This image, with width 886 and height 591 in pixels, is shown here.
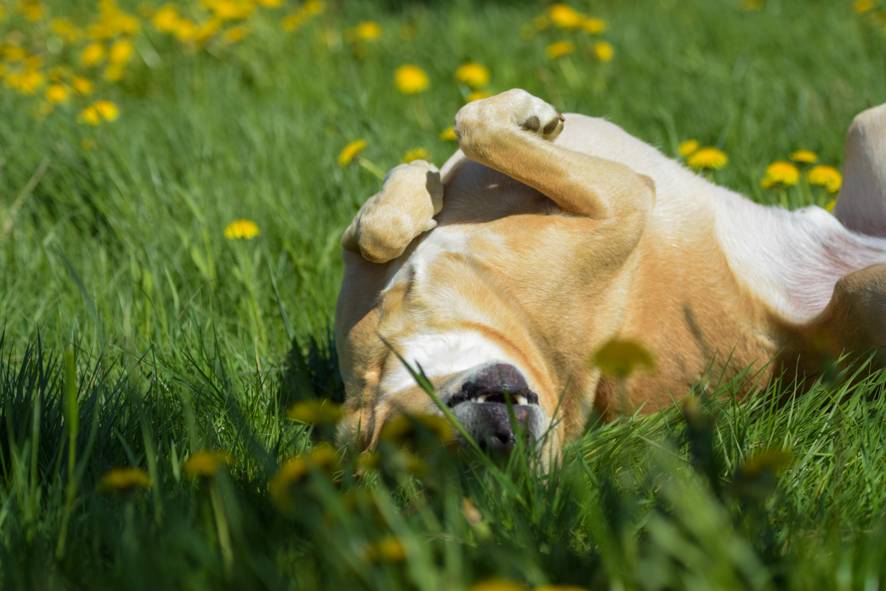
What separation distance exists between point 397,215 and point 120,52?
2.98 m

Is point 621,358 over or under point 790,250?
over

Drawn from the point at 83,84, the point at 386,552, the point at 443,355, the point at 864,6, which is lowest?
the point at 864,6

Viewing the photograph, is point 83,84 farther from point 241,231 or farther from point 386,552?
point 386,552

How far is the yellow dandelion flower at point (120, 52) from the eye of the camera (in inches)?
198

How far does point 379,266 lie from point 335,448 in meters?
0.55

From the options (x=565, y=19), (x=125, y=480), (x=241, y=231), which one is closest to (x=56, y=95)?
(x=241, y=231)

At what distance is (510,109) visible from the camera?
266 centimetres

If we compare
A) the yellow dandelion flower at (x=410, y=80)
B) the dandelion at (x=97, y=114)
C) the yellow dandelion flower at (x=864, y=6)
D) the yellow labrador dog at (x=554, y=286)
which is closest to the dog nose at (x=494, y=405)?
the yellow labrador dog at (x=554, y=286)

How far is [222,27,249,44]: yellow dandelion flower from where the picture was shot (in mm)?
5043

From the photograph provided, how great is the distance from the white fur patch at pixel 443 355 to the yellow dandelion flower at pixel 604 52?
2596 mm

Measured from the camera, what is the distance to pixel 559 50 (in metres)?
4.49

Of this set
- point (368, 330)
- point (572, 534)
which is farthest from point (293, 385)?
point (572, 534)

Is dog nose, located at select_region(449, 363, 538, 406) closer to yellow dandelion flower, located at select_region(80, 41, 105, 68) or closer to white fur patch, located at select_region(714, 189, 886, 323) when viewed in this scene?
white fur patch, located at select_region(714, 189, 886, 323)

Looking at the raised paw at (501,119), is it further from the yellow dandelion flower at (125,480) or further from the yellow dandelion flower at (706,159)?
the yellow dandelion flower at (125,480)
